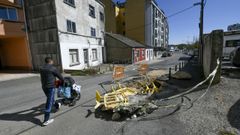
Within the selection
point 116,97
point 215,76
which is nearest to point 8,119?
point 116,97

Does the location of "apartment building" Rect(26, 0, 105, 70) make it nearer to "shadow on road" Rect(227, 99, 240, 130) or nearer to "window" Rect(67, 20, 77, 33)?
"window" Rect(67, 20, 77, 33)

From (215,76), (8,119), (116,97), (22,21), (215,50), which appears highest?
(22,21)

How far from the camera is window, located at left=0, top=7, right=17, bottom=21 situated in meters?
13.2

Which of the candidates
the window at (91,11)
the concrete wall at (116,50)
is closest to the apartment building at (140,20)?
the concrete wall at (116,50)

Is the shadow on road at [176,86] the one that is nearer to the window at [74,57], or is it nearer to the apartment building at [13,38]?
the window at [74,57]

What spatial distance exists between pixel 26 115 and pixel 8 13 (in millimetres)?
12970

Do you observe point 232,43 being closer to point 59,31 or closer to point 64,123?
point 59,31

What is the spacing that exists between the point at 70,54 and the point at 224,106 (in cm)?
1437

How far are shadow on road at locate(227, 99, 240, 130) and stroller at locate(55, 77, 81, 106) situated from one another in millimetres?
4958

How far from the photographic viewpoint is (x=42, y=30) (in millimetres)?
14594

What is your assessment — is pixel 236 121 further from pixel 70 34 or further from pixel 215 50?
pixel 70 34

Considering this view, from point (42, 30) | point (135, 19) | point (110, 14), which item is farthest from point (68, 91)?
point (110, 14)

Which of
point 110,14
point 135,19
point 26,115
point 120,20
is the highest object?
point 110,14

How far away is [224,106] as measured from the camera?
181 inches
